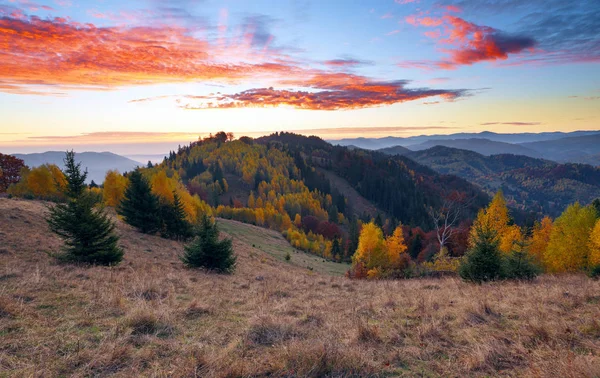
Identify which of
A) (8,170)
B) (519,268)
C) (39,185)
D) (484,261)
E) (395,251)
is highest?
(8,170)

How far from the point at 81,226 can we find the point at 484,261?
72.0ft

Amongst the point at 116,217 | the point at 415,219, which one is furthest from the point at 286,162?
the point at 116,217

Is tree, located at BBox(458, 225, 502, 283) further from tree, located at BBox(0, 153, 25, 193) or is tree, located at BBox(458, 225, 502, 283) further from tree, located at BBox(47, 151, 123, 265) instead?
tree, located at BBox(0, 153, 25, 193)

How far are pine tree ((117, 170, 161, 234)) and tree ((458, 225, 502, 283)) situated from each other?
30602mm

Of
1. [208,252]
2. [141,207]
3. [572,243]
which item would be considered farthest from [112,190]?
[572,243]

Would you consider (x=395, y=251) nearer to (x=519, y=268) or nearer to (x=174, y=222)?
(x=519, y=268)

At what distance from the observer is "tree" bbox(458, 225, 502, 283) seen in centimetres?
1576

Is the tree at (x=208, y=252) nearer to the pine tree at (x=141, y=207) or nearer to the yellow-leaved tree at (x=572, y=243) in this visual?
the pine tree at (x=141, y=207)

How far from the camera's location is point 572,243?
31359 millimetres

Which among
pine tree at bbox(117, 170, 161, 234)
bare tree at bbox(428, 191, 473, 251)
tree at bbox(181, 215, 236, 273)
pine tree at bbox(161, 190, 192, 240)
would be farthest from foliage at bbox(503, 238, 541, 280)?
pine tree at bbox(117, 170, 161, 234)

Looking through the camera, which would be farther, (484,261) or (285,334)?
(484,261)

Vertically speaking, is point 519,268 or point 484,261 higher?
point 484,261

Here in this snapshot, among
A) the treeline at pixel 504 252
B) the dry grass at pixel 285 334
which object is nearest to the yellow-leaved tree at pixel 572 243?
the treeline at pixel 504 252

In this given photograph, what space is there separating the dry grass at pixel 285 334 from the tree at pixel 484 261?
4879 millimetres
